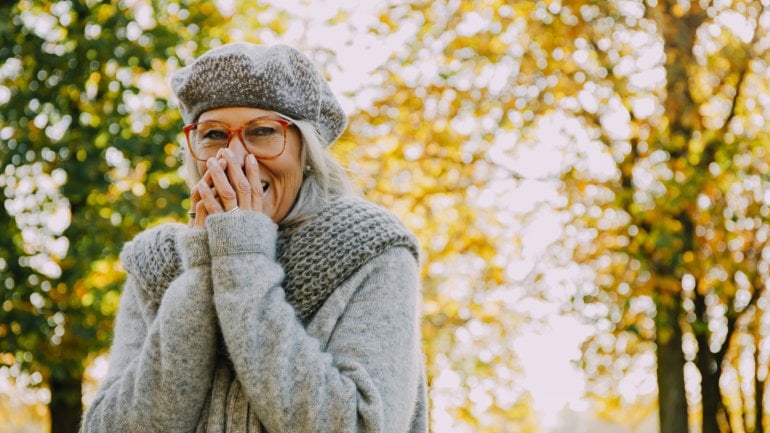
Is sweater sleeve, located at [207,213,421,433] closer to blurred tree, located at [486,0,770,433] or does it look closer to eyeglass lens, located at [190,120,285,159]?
eyeglass lens, located at [190,120,285,159]

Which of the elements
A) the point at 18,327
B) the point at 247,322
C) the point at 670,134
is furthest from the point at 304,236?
the point at 18,327

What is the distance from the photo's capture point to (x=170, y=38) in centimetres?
1077

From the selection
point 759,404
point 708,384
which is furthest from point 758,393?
point 708,384

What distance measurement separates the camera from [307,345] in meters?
2.18

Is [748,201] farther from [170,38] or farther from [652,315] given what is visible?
[170,38]

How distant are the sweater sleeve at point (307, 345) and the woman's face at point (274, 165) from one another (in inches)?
5.7

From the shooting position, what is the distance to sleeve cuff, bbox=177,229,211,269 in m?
2.30

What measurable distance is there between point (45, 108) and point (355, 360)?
956 centimetres

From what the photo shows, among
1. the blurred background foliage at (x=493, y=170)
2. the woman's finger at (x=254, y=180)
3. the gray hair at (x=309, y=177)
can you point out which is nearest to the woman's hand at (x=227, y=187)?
the woman's finger at (x=254, y=180)

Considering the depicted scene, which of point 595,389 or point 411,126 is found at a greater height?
point 411,126

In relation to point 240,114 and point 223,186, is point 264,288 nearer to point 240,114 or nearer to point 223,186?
point 223,186

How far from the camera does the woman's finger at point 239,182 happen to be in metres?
2.34

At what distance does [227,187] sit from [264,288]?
27cm

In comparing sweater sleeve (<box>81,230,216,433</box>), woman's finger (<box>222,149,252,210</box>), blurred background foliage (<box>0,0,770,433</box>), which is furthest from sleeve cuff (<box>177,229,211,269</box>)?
blurred background foliage (<box>0,0,770,433</box>)
